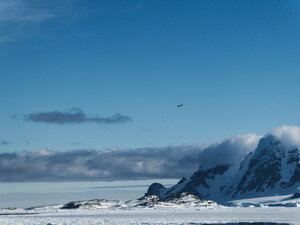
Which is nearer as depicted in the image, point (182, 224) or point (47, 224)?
point (182, 224)

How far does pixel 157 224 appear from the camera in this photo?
116 meters

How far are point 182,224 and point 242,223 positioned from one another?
12850 millimetres

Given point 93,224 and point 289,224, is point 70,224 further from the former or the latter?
point 289,224

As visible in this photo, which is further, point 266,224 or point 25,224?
point 25,224

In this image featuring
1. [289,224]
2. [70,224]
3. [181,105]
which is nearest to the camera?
[289,224]

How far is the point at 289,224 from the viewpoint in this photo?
370ft

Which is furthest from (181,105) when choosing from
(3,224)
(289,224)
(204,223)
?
(3,224)

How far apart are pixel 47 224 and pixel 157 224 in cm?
2427

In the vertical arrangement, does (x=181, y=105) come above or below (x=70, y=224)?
above

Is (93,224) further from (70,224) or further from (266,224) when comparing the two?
(266,224)

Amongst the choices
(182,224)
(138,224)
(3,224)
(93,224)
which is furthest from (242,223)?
(3,224)

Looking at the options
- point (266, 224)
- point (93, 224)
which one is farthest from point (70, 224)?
point (266, 224)

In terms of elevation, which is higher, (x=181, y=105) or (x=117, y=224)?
(x=181, y=105)

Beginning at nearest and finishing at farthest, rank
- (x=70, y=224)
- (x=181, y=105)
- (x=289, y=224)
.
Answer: (x=289, y=224), (x=70, y=224), (x=181, y=105)
